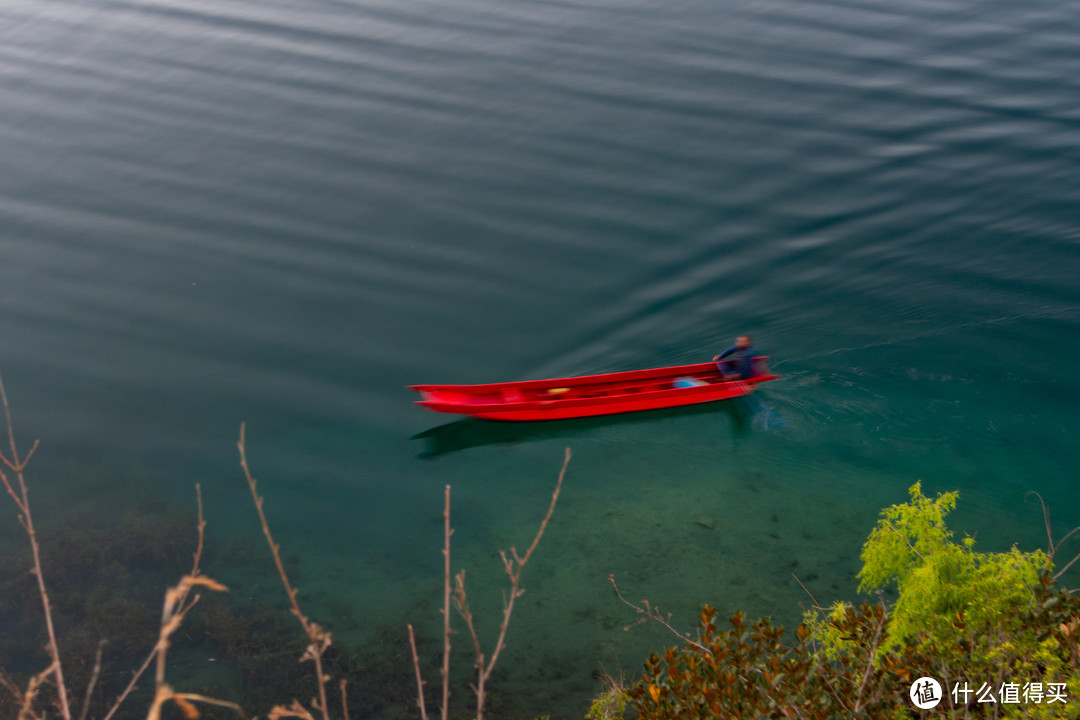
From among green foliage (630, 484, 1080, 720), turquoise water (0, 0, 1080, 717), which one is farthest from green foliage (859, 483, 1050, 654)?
turquoise water (0, 0, 1080, 717)

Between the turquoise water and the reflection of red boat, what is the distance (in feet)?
1.40

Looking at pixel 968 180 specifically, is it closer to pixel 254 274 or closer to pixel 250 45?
pixel 254 274

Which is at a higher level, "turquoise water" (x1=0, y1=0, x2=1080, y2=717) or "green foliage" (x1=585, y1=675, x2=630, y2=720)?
"turquoise water" (x1=0, y1=0, x2=1080, y2=717)

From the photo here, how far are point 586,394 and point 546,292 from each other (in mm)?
2643

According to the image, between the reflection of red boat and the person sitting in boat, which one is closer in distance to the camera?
the reflection of red boat

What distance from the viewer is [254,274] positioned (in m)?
16.1

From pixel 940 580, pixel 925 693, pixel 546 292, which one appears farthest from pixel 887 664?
pixel 546 292

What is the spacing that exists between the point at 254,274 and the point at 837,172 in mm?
12468

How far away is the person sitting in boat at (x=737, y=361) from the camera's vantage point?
13.6m

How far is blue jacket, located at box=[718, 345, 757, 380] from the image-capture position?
13.6 metres

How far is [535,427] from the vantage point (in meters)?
13.8

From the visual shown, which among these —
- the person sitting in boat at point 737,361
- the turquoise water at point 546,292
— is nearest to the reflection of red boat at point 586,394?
the person sitting in boat at point 737,361

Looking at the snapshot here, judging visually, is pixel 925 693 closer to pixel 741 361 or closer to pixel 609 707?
pixel 609 707

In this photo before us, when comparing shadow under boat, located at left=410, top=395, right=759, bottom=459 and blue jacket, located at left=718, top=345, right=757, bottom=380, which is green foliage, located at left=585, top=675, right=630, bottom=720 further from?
blue jacket, located at left=718, top=345, right=757, bottom=380
